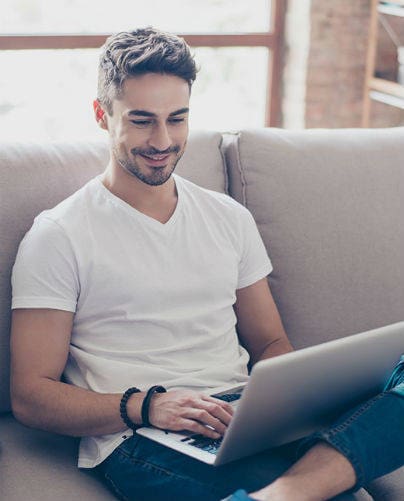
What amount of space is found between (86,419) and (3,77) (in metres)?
2.33

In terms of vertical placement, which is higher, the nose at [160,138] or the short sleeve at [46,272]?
the nose at [160,138]

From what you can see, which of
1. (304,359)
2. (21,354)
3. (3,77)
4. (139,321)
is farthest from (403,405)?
(3,77)

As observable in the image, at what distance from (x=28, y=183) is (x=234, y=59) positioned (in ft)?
7.82

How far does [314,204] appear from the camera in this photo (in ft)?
6.54

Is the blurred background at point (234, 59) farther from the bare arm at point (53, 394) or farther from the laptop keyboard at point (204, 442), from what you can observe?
the laptop keyboard at point (204, 442)

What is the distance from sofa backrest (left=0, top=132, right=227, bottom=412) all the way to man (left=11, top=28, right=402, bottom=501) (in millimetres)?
89

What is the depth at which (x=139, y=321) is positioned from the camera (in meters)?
1.65

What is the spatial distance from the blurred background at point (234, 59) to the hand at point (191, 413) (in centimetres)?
228

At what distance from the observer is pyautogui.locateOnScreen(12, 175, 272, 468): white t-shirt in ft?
5.25

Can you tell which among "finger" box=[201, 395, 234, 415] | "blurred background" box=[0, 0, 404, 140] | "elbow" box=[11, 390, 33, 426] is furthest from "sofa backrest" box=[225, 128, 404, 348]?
"blurred background" box=[0, 0, 404, 140]

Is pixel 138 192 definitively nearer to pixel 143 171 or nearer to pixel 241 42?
pixel 143 171

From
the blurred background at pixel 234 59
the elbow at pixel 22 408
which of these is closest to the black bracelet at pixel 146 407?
the elbow at pixel 22 408

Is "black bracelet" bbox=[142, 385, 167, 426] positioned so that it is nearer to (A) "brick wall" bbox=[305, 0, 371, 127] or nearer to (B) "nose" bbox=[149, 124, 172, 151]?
(B) "nose" bbox=[149, 124, 172, 151]

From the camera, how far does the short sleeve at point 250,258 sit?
6.05ft
